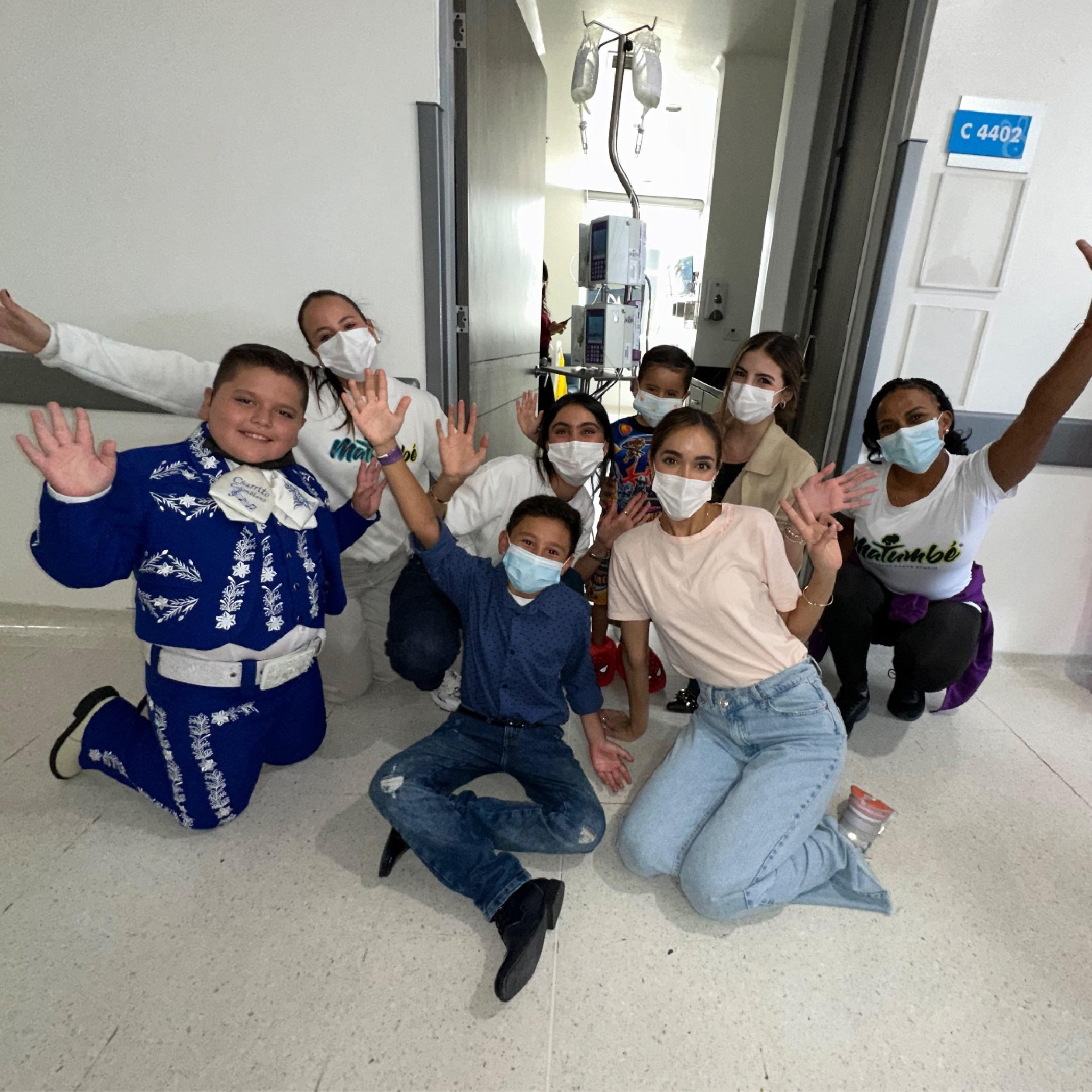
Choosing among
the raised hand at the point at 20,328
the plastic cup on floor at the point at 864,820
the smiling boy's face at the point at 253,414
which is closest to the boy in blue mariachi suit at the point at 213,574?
the smiling boy's face at the point at 253,414

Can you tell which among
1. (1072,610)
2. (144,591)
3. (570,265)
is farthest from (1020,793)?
(570,265)

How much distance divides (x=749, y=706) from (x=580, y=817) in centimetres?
45

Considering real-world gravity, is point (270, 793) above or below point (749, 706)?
below

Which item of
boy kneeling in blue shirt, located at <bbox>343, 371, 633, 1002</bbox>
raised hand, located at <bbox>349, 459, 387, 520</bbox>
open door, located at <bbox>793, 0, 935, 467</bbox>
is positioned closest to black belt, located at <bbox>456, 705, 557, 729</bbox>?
boy kneeling in blue shirt, located at <bbox>343, 371, 633, 1002</bbox>

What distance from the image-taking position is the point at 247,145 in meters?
1.82

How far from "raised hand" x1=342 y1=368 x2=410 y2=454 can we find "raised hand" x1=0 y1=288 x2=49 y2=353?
0.68 m

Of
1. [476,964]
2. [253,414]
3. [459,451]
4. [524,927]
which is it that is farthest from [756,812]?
[253,414]

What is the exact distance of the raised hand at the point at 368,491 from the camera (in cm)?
144

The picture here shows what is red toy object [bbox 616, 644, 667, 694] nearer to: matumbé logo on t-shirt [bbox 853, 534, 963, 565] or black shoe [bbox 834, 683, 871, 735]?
black shoe [bbox 834, 683, 871, 735]

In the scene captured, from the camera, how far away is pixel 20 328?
1.32m

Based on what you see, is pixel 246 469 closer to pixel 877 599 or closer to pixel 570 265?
pixel 877 599

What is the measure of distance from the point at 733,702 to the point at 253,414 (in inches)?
47.6

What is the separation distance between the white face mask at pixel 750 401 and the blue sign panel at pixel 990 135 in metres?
0.96

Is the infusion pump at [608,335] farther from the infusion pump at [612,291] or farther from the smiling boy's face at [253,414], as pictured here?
the smiling boy's face at [253,414]
